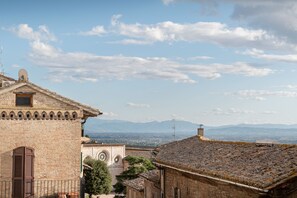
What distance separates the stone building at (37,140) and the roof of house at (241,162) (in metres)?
5.02

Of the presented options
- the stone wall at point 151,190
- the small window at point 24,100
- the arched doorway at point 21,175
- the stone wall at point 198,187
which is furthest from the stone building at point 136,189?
the small window at point 24,100

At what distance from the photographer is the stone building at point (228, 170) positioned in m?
13.2

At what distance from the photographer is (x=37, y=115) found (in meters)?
23.2

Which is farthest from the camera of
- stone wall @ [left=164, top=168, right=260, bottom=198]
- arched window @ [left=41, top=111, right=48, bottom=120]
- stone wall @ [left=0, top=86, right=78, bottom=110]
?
arched window @ [left=41, top=111, right=48, bottom=120]

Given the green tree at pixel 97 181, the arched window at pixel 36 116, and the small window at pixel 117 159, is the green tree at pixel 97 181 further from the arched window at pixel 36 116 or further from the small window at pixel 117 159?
the arched window at pixel 36 116

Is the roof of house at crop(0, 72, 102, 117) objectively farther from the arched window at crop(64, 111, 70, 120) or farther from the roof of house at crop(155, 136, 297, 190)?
the roof of house at crop(155, 136, 297, 190)

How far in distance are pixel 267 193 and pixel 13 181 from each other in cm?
1431

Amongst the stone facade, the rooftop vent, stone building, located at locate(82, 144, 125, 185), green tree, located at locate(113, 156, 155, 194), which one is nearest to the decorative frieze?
the rooftop vent

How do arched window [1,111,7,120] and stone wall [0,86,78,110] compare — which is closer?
arched window [1,111,7,120]

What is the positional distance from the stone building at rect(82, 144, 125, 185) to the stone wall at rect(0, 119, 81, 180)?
46697mm

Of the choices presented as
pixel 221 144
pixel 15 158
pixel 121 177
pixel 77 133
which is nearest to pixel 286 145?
pixel 221 144

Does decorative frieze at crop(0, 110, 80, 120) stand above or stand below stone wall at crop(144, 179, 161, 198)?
above

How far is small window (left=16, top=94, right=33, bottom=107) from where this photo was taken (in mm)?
23328

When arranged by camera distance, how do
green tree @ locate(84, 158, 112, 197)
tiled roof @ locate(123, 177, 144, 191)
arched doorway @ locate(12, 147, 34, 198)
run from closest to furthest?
arched doorway @ locate(12, 147, 34, 198), tiled roof @ locate(123, 177, 144, 191), green tree @ locate(84, 158, 112, 197)
